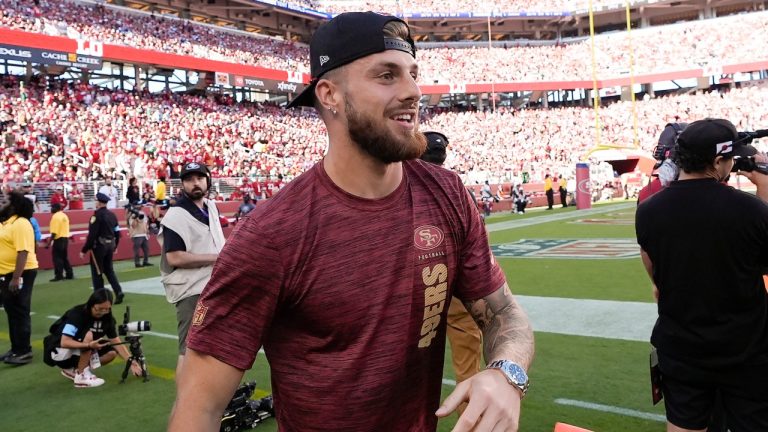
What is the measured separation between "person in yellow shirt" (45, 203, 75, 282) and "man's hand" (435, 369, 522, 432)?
13269mm

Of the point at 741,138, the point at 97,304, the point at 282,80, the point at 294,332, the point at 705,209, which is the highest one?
the point at 282,80

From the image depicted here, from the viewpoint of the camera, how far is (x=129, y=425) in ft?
16.2

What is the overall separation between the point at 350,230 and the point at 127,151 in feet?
80.7

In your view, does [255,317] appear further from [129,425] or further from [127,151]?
[127,151]

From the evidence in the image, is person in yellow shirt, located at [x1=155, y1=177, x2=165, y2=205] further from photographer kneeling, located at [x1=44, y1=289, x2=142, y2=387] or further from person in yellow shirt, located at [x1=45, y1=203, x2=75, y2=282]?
photographer kneeling, located at [x1=44, y1=289, x2=142, y2=387]

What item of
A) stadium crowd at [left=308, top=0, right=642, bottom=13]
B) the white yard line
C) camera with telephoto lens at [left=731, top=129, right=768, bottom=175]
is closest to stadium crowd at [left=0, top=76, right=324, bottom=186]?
the white yard line

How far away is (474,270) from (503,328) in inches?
7.9

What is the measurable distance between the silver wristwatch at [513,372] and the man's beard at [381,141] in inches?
24.6

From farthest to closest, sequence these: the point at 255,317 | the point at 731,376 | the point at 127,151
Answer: the point at 127,151 → the point at 731,376 → the point at 255,317

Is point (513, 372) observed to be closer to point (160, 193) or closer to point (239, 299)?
point (239, 299)

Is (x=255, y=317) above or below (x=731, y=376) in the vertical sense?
above

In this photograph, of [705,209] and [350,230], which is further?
[705,209]

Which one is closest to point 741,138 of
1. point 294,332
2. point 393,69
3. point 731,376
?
point 731,376

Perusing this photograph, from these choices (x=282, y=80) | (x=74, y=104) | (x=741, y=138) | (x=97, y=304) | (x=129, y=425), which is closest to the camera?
(x=741, y=138)
